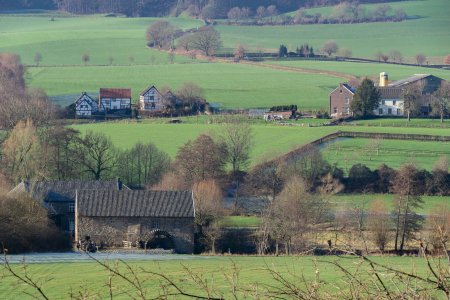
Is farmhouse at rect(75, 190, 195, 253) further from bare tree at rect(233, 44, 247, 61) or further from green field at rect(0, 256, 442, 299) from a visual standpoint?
bare tree at rect(233, 44, 247, 61)

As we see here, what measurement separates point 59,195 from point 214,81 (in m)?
48.0

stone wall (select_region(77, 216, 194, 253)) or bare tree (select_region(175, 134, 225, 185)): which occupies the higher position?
bare tree (select_region(175, 134, 225, 185))

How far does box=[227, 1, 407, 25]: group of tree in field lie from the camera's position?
137 metres

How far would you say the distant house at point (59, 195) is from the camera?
1577 inches

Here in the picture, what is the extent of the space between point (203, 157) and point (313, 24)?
9040cm

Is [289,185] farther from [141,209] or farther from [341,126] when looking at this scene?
[341,126]

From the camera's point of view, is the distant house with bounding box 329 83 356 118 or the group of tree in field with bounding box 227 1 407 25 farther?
the group of tree in field with bounding box 227 1 407 25

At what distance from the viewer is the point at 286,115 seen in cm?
6962

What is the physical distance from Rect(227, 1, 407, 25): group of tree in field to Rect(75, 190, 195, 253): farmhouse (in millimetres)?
98948

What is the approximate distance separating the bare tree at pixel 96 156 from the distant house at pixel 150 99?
23.3 m

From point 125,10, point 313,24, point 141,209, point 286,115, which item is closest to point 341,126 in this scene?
point 286,115

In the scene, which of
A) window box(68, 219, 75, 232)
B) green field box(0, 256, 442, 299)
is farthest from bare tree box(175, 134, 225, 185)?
green field box(0, 256, 442, 299)

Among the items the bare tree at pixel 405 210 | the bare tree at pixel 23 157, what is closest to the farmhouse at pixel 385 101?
the bare tree at pixel 23 157

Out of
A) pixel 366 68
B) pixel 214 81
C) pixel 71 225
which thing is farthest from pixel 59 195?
pixel 366 68
